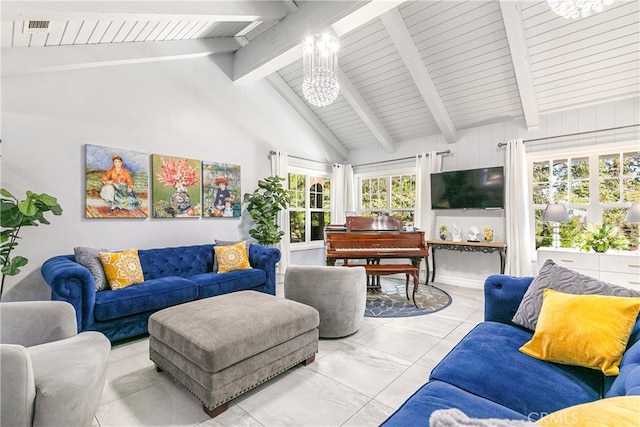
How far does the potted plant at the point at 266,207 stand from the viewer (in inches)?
188

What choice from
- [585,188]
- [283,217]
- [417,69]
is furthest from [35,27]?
[585,188]

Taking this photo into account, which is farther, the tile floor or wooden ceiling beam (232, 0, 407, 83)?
wooden ceiling beam (232, 0, 407, 83)

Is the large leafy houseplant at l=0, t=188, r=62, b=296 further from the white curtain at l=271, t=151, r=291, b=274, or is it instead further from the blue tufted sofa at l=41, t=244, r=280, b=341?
the white curtain at l=271, t=151, r=291, b=274

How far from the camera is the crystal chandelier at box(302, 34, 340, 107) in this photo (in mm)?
2908

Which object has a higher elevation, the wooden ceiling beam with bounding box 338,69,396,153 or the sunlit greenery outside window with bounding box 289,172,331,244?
the wooden ceiling beam with bounding box 338,69,396,153

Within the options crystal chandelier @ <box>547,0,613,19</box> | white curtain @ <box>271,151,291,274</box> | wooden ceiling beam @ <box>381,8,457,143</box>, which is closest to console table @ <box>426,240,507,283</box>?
wooden ceiling beam @ <box>381,8,457,143</box>

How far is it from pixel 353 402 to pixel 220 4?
3871 mm

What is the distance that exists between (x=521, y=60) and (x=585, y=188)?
2.10 meters

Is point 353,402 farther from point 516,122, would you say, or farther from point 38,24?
point 516,122

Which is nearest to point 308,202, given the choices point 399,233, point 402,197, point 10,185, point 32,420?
point 402,197

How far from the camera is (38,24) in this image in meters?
2.64

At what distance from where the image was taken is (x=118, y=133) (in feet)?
11.9

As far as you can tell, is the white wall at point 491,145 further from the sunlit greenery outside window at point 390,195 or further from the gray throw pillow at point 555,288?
the gray throw pillow at point 555,288

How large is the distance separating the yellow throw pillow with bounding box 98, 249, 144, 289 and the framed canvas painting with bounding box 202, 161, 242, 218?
1390mm
